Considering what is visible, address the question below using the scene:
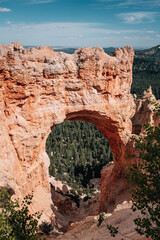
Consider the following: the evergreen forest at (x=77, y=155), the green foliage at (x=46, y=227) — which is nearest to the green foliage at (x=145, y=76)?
the evergreen forest at (x=77, y=155)

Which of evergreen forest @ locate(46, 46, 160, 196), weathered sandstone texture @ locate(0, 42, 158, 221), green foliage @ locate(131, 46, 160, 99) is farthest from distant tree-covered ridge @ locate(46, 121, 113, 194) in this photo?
green foliage @ locate(131, 46, 160, 99)

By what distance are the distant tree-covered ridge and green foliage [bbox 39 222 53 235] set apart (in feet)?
60.7

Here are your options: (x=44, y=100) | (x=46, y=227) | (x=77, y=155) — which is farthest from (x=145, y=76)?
(x=46, y=227)

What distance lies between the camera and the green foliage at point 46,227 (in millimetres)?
15566

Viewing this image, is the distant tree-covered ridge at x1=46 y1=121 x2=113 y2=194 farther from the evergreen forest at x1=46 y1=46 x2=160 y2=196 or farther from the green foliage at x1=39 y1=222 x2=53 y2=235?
the green foliage at x1=39 y1=222 x2=53 y2=235

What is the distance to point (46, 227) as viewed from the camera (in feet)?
52.4

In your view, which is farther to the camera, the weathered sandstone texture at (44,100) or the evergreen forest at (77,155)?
the evergreen forest at (77,155)

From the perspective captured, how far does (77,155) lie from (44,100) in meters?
34.2

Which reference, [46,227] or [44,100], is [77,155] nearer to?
[46,227]

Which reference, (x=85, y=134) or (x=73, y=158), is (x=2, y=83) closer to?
(x=73, y=158)

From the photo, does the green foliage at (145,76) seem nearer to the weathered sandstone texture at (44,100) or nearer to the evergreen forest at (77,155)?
the evergreen forest at (77,155)

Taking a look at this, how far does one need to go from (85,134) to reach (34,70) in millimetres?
48401

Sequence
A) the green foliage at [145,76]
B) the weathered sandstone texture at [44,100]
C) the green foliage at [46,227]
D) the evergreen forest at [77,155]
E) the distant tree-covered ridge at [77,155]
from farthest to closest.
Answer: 1. the green foliage at [145,76]
2. the distant tree-covered ridge at [77,155]
3. the evergreen forest at [77,155]
4. the green foliage at [46,227]
5. the weathered sandstone texture at [44,100]

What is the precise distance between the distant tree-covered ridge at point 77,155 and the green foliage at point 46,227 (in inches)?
728
